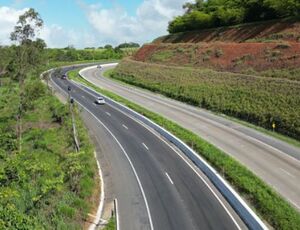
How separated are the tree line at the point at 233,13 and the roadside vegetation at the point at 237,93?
1837 cm

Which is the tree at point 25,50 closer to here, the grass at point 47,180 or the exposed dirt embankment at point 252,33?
the grass at point 47,180

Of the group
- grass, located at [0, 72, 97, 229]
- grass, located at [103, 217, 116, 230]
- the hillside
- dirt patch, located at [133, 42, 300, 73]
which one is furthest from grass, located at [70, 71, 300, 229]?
dirt patch, located at [133, 42, 300, 73]

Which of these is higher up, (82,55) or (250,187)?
(82,55)

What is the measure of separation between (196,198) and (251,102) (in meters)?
28.6

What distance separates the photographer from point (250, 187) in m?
29.0

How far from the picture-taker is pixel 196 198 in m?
28.4

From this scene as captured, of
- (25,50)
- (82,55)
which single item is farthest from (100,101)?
(82,55)

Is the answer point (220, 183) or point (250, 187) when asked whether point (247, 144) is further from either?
point (250, 187)

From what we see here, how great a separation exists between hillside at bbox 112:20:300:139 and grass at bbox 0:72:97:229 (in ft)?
67.4

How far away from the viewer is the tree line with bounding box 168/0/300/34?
77062 mm

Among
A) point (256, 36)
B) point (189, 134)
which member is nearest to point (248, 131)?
point (189, 134)

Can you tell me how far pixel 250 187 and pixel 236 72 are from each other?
4130 centimetres

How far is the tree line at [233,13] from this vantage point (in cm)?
7706

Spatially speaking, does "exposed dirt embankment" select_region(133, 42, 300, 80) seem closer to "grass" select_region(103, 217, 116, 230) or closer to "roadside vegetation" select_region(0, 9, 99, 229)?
"roadside vegetation" select_region(0, 9, 99, 229)
